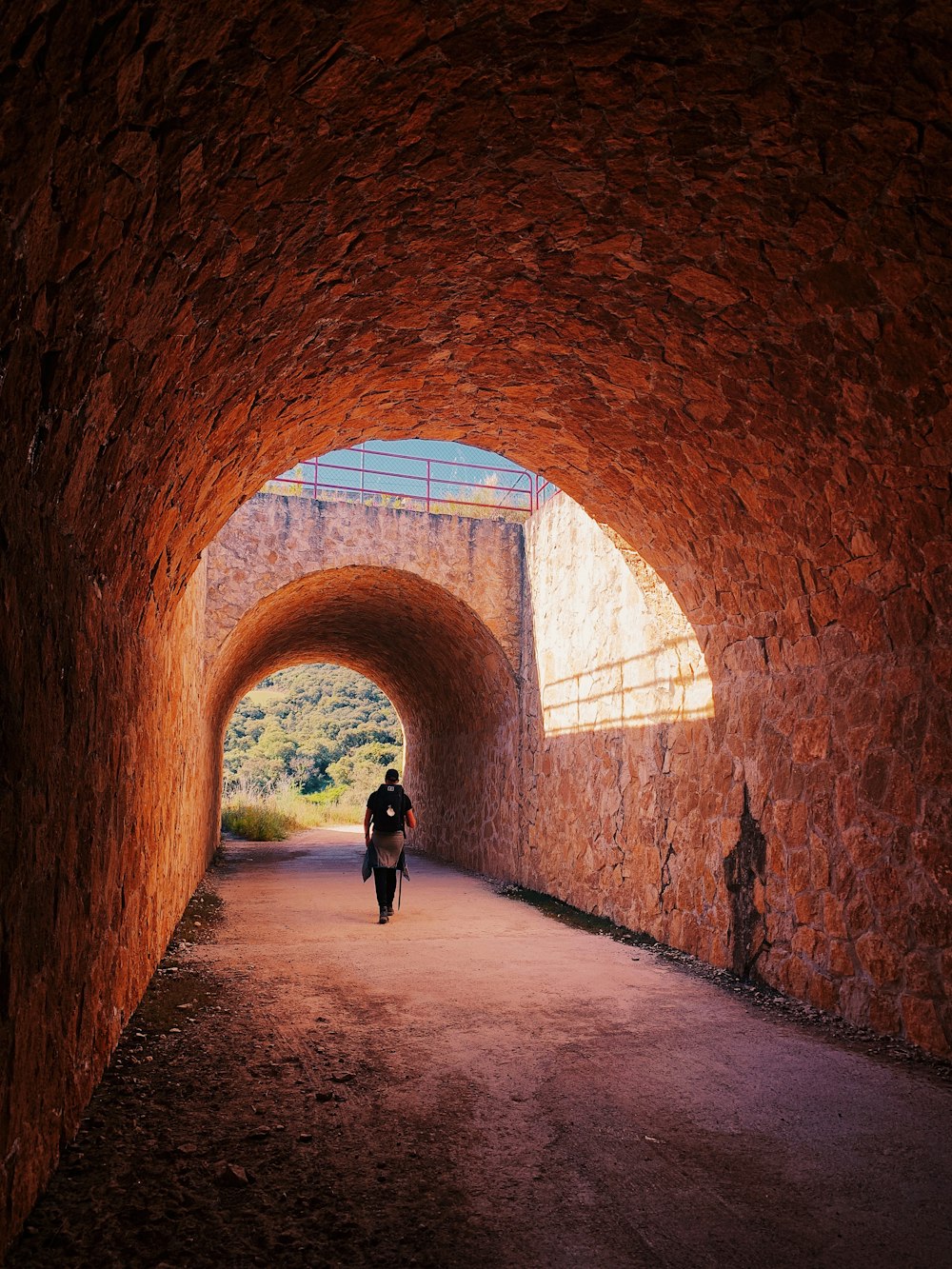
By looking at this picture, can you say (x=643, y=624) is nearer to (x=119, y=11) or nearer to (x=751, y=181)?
(x=751, y=181)

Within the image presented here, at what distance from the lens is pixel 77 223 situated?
89.8 inches

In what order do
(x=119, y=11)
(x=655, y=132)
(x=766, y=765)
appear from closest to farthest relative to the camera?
(x=119, y=11) < (x=655, y=132) < (x=766, y=765)

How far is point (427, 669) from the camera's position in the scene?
1684 centimetres

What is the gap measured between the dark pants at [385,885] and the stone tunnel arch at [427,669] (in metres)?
3.48

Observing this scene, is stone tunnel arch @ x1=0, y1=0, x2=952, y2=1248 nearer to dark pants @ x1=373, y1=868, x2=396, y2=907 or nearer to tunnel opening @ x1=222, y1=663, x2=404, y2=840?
dark pants @ x1=373, y1=868, x2=396, y2=907

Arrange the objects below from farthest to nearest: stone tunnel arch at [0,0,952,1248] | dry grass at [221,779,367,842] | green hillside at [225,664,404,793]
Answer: green hillside at [225,664,404,793] → dry grass at [221,779,367,842] → stone tunnel arch at [0,0,952,1248]

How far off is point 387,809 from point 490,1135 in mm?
6173

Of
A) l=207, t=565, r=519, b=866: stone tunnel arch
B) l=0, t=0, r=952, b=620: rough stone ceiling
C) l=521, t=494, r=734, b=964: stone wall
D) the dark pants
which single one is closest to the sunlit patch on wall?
l=521, t=494, r=734, b=964: stone wall

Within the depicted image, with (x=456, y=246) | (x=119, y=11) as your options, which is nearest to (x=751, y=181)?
(x=456, y=246)

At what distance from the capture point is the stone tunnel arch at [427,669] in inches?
517

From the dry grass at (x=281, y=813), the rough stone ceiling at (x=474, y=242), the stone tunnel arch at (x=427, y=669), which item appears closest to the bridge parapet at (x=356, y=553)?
the stone tunnel arch at (x=427, y=669)

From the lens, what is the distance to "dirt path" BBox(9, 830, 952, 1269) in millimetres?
2789

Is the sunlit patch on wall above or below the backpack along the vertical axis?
above

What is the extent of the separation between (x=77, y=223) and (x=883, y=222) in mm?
3021
